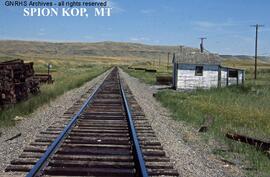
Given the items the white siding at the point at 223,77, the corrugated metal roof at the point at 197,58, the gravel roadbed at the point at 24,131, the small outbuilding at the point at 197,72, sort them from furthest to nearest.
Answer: the white siding at the point at 223,77, the corrugated metal roof at the point at 197,58, the small outbuilding at the point at 197,72, the gravel roadbed at the point at 24,131

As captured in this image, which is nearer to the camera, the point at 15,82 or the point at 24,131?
the point at 24,131

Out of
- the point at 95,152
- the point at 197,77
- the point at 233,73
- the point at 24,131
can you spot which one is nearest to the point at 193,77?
the point at 197,77

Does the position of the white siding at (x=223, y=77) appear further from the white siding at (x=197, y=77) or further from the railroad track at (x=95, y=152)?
the railroad track at (x=95, y=152)

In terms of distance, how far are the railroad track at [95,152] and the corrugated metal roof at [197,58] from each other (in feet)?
79.3

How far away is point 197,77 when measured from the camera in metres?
37.1

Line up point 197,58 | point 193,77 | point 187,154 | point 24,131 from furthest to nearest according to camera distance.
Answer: point 197,58
point 193,77
point 24,131
point 187,154

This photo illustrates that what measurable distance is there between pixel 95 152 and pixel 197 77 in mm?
29050

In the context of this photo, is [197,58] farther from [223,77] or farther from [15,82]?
[15,82]

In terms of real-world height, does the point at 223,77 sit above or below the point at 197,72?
below

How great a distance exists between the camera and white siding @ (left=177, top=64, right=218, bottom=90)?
121 ft

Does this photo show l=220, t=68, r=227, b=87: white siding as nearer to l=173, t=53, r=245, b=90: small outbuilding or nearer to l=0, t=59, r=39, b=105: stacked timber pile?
l=173, t=53, r=245, b=90: small outbuilding

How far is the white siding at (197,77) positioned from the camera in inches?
1454

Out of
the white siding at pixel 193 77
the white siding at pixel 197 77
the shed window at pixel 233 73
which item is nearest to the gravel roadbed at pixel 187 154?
the white siding at pixel 193 77

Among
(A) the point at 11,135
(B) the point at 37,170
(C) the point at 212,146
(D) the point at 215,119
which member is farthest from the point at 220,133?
(B) the point at 37,170
